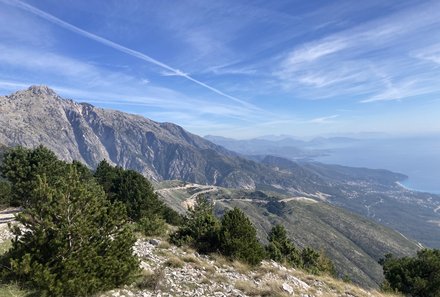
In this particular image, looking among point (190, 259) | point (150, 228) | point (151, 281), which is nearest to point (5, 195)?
point (150, 228)

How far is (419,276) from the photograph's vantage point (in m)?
32.2

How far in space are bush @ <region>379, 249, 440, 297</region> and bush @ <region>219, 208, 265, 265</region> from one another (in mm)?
15297

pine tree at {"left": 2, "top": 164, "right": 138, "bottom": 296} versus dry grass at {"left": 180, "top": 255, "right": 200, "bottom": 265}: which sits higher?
pine tree at {"left": 2, "top": 164, "right": 138, "bottom": 296}

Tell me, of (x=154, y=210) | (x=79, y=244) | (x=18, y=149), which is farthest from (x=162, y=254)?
(x=18, y=149)

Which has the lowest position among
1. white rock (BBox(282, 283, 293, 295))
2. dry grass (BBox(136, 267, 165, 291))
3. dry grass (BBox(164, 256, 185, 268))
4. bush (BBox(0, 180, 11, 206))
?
white rock (BBox(282, 283, 293, 295))

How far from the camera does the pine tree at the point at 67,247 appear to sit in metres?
11.7

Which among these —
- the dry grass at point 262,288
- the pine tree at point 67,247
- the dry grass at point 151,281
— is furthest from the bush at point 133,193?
the pine tree at point 67,247

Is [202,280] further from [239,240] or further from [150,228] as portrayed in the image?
[150,228]

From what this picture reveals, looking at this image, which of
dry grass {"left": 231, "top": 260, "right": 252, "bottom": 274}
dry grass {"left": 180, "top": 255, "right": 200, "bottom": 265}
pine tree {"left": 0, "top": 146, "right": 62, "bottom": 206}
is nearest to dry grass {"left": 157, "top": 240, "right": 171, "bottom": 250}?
dry grass {"left": 180, "top": 255, "right": 200, "bottom": 265}

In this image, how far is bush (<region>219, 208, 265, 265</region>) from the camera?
70.1ft

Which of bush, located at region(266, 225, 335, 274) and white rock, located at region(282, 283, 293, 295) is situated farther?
bush, located at region(266, 225, 335, 274)

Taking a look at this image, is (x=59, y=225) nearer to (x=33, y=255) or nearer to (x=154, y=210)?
(x=33, y=255)

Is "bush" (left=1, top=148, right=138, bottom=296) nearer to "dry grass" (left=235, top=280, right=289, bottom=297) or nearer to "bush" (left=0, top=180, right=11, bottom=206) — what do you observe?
"dry grass" (left=235, top=280, right=289, bottom=297)

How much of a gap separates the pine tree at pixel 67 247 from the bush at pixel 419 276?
25859 mm
